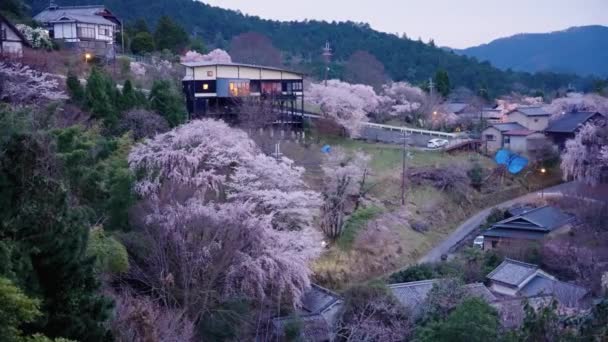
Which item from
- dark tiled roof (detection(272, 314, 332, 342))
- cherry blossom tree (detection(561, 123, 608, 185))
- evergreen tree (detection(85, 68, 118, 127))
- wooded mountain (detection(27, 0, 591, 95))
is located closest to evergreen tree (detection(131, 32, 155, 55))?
evergreen tree (detection(85, 68, 118, 127))

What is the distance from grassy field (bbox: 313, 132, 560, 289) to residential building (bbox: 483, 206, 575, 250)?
2.50m

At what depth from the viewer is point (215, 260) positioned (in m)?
12.1

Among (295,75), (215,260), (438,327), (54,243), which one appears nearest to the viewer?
(54,243)

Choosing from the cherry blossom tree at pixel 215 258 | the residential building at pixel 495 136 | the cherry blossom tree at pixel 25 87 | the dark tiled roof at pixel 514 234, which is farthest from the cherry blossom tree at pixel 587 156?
the cherry blossom tree at pixel 25 87

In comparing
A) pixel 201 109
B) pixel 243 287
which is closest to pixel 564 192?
pixel 201 109

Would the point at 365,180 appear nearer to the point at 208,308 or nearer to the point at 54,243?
the point at 208,308

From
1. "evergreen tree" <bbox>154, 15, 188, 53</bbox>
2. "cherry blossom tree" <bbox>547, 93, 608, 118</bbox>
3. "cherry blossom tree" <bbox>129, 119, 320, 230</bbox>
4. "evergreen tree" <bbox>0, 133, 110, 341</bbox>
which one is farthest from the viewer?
"evergreen tree" <bbox>154, 15, 188, 53</bbox>

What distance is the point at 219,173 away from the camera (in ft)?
53.6

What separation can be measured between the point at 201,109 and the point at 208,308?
627 inches

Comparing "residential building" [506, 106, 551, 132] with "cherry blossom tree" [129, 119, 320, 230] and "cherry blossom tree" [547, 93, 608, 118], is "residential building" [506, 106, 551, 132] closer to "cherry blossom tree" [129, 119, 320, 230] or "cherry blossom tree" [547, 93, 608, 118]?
"cherry blossom tree" [547, 93, 608, 118]

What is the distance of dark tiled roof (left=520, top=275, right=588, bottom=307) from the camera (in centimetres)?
1420

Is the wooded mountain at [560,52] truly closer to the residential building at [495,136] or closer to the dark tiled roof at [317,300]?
the residential building at [495,136]

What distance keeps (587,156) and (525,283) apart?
14.0 metres

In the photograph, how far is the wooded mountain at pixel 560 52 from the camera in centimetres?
8012
